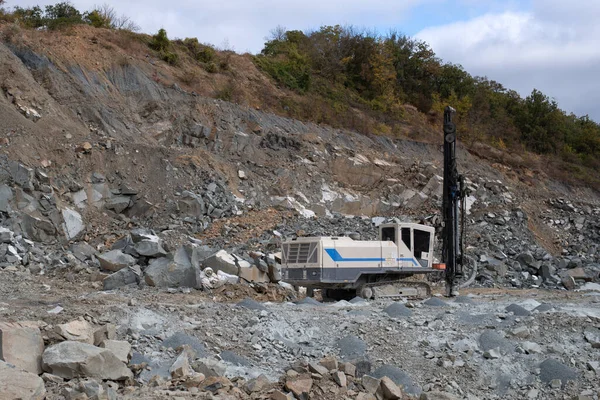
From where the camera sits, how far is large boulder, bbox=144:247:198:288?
46.9ft

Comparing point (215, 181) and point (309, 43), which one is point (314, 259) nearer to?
point (215, 181)

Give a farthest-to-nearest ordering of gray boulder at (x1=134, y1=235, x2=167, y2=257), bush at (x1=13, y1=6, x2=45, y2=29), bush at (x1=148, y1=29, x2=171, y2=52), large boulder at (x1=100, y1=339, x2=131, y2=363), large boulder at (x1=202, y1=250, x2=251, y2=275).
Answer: bush at (x1=148, y1=29, x2=171, y2=52)
bush at (x1=13, y1=6, x2=45, y2=29)
gray boulder at (x1=134, y1=235, x2=167, y2=257)
large boulder at (x1=202, y1=250, x2=251, y2=275)
large boulder at (x1=100, y1=339, x2=131, y2=363)

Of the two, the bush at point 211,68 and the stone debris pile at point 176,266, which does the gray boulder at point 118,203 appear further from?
the bush at point 211,68

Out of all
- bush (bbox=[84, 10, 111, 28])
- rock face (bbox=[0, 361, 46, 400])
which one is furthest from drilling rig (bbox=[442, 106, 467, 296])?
bush (bbox=[84, 10, 111, 28])

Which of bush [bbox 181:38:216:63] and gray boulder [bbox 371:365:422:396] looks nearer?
gray boulder [bbox 371:365:422:396]

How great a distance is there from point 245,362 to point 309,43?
3371cm

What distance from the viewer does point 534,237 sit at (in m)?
25.5

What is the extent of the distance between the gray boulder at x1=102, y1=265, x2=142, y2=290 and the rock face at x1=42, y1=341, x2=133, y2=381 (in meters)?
7.14

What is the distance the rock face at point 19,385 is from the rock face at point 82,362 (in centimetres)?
64

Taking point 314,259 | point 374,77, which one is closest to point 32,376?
point 314,259

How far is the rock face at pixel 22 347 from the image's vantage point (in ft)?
23.2

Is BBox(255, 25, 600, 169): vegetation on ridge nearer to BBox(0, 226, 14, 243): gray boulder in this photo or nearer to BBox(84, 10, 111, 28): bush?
BBox(84, 10, 111, 28): bush

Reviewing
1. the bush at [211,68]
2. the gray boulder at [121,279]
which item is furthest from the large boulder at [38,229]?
the bush at [211,68]

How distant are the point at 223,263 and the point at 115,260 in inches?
101
